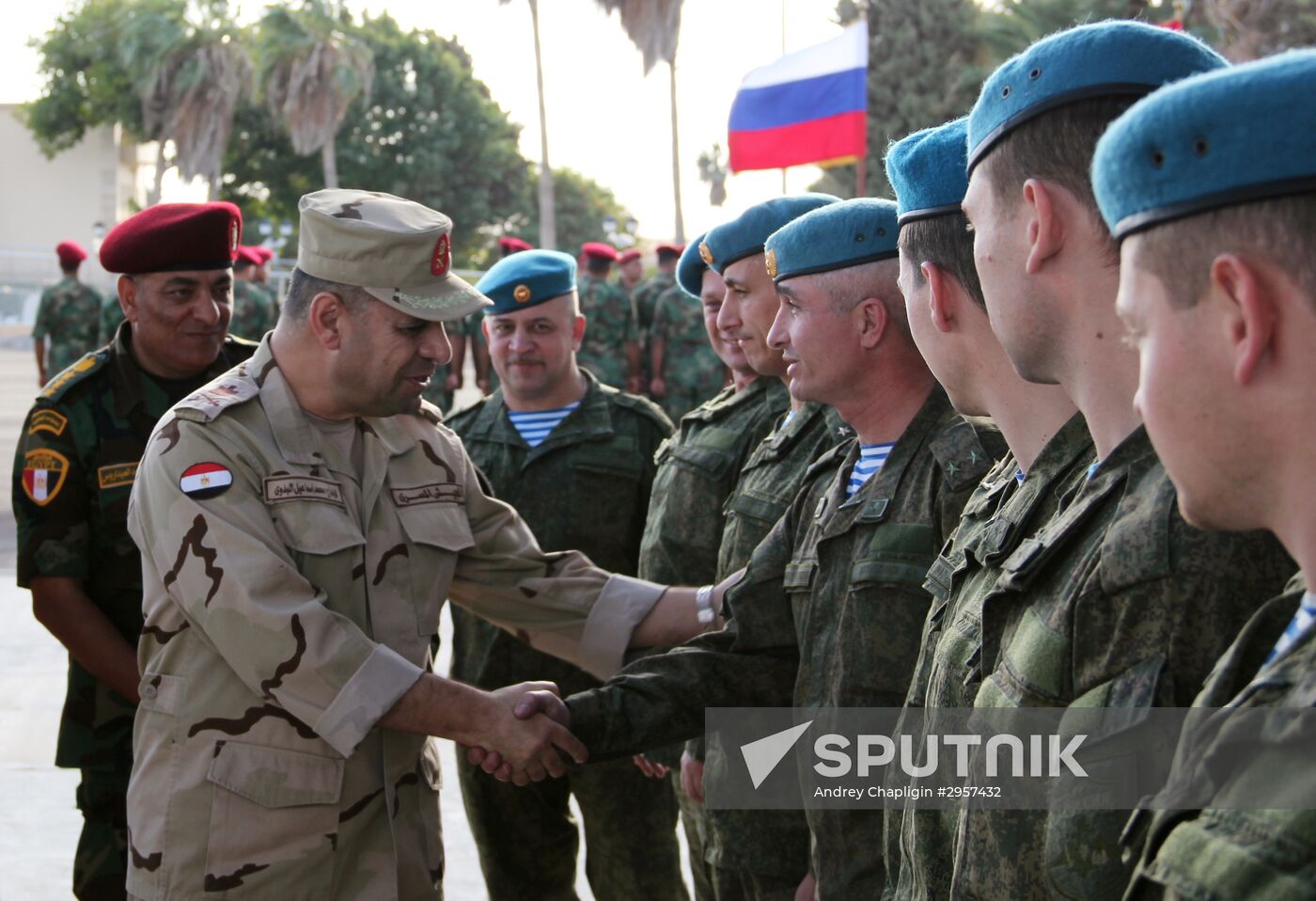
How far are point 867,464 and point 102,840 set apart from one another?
227cm

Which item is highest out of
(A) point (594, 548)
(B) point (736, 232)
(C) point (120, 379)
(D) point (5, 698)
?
(B) point (736, 232)

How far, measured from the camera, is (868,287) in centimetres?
289

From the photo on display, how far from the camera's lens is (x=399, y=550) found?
9.84 feet

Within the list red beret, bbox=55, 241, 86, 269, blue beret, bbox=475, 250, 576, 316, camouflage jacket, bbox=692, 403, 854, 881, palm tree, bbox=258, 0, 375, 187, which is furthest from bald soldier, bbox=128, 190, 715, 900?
palm tree, bbox=258, 0, 375, 187

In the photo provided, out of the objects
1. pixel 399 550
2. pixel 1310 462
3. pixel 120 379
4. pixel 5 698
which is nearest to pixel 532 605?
pixel 399 550

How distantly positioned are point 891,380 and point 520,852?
7.09 feet

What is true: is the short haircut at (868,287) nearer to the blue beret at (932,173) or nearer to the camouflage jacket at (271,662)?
the blue beret at (932,173)

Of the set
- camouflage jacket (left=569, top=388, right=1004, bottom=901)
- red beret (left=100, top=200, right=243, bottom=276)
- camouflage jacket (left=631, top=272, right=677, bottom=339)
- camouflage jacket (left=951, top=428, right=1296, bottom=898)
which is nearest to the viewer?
camouflage jacket (left=951, top=428, right=1296, bottom=898)

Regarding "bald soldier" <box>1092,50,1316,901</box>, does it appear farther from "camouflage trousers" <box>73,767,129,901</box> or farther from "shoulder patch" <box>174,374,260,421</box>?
"camouflage trousers" <box>73,767,129,901</box>

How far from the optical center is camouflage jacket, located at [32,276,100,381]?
55.3 ft

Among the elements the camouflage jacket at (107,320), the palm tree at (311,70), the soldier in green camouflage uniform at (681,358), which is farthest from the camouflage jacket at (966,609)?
the palm tree at (311,70)

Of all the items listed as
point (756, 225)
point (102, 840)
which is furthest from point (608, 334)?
point (102, 840)

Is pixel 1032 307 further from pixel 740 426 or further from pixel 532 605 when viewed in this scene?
pixel 740 426

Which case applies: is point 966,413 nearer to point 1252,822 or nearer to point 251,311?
point 1252,822
